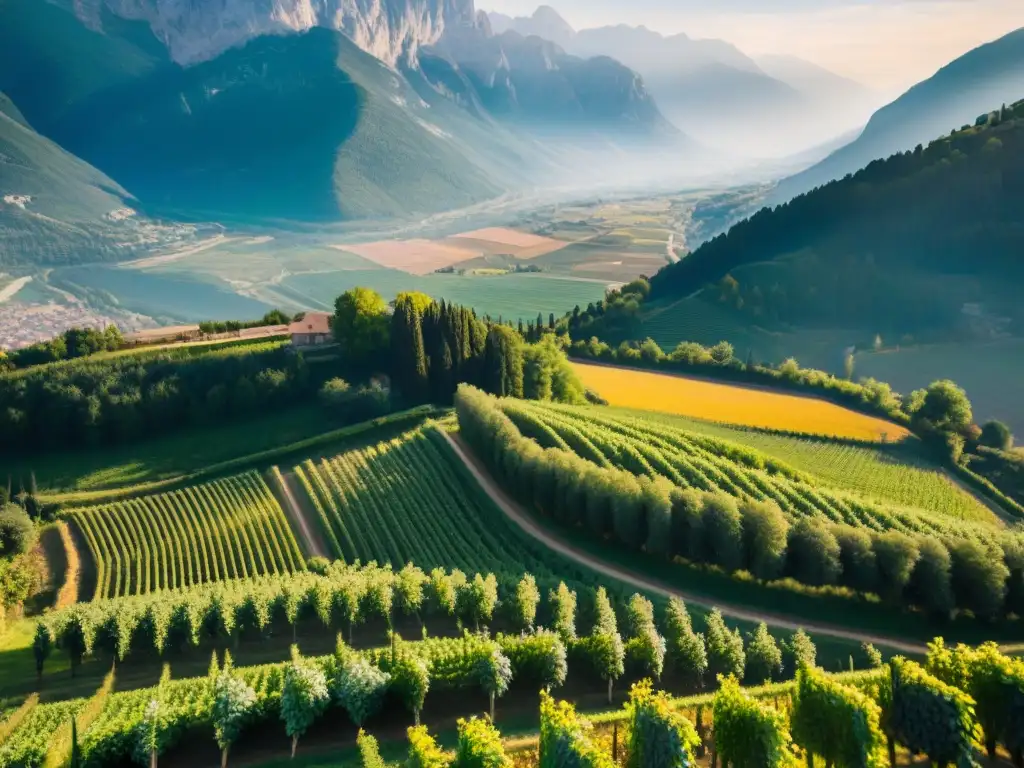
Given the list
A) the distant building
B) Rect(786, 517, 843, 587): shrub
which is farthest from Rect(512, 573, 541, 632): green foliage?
the distant building

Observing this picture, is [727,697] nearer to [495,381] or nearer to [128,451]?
[495,381]

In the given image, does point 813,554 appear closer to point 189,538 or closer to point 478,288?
point 189,538

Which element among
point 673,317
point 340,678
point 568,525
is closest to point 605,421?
point 568,525

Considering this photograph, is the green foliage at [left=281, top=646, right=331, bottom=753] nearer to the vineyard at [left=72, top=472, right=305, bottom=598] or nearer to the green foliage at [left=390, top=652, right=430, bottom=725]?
the green foliage at [left=390, top=652, right=430, bottom=725]

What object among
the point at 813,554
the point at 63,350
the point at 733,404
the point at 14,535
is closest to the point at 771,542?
the point at 813,554

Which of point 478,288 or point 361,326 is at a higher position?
point 361,326

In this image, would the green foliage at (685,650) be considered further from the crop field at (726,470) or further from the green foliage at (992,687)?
the crop field at (726,470)

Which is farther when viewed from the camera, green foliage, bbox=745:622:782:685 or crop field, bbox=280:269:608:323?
crop field, bbox=280:269:608:323
